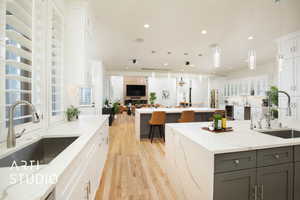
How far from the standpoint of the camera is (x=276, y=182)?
1.25 m

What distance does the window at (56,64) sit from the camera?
5.76 ft

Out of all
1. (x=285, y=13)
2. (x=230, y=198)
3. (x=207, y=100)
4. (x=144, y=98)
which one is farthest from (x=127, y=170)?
(x=144, y=98)

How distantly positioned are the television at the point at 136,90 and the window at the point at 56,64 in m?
10.4

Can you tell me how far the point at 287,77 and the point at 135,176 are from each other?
4.22 meters

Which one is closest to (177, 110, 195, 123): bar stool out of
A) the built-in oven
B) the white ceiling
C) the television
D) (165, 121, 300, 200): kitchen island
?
the white ceiling

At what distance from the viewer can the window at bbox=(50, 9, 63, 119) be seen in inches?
69.1

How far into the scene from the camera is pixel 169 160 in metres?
2.04

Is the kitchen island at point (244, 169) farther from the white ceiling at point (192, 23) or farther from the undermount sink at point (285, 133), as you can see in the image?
the white ceiling at point (192, 23)

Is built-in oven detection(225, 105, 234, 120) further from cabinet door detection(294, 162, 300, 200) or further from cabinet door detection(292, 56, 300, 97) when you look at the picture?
cabinet door detection(294, 162, 300, 200)

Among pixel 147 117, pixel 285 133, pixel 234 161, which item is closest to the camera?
pixel 234 161

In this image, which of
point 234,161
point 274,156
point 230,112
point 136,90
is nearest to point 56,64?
point 234,161

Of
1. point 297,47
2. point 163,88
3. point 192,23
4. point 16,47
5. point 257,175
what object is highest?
point 192,23

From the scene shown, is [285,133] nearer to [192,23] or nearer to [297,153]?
[297,153]

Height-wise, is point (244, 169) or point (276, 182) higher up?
point (244, 169)
